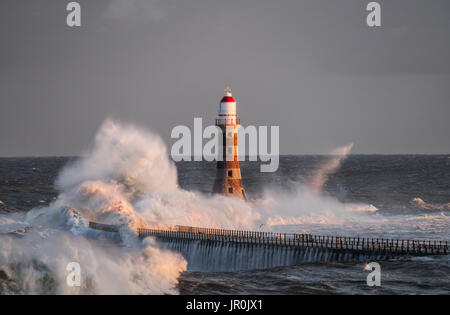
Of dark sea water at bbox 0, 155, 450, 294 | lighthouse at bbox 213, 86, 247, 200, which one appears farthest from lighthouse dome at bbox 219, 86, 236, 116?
dark sea water at bbox 0, 155, 450, 294

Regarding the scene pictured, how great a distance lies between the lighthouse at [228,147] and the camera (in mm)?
61331

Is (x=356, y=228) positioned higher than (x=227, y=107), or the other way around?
(x=227, y=107)

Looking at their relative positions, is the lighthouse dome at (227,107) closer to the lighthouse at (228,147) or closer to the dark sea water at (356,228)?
the lighthouse at (228,147)

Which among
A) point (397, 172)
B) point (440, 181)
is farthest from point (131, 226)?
point (397, 172)

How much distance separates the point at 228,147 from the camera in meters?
61.4

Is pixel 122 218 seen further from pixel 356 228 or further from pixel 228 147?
pixel 356 228

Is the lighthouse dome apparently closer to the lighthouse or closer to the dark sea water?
the lighthouse

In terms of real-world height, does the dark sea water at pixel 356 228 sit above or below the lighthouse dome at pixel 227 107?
below

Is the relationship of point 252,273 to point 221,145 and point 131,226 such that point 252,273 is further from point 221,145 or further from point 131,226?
point 221,145

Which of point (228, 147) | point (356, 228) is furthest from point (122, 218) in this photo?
point (356, 228)

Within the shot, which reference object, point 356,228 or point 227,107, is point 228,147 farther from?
point 356,228

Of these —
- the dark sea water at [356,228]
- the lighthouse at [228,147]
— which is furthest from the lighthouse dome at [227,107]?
the dark sea water at [356,228]

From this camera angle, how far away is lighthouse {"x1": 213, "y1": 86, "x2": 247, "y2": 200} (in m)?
61.3

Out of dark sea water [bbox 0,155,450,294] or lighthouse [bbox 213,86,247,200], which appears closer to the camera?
dark sea water [bbox 0,155,450,294]
